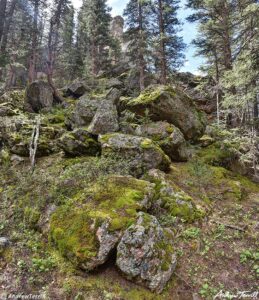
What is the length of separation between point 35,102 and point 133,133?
826 centimetres

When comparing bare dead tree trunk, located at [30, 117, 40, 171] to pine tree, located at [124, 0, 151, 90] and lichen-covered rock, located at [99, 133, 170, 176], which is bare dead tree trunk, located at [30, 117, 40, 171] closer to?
lichen-covered rock, located at [99, 133, 170, 176]

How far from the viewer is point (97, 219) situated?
552 centimetres

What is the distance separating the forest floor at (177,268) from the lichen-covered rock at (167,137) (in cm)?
322

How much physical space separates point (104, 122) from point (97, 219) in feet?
17.7

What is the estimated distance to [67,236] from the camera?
551 cm

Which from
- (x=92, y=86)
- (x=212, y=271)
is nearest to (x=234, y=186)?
(x=212, y=271)

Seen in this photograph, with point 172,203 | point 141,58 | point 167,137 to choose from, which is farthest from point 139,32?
point 172,203

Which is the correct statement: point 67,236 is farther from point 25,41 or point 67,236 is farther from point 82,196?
point 25,41

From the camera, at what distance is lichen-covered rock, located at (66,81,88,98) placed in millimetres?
20542

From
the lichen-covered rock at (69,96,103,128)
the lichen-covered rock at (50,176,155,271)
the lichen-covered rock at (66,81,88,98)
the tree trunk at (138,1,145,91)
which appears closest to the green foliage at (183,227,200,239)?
the lichen-covered rock at (50,176,155,271)

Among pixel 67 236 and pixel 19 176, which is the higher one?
pixel 19 176

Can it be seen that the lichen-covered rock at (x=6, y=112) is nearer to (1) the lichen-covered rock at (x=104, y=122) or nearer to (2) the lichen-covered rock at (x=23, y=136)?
(2) the lichen-covered rock at (x=23, y=136)

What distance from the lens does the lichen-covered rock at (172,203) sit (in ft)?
22.8

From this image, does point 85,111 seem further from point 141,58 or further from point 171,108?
point 141,58
